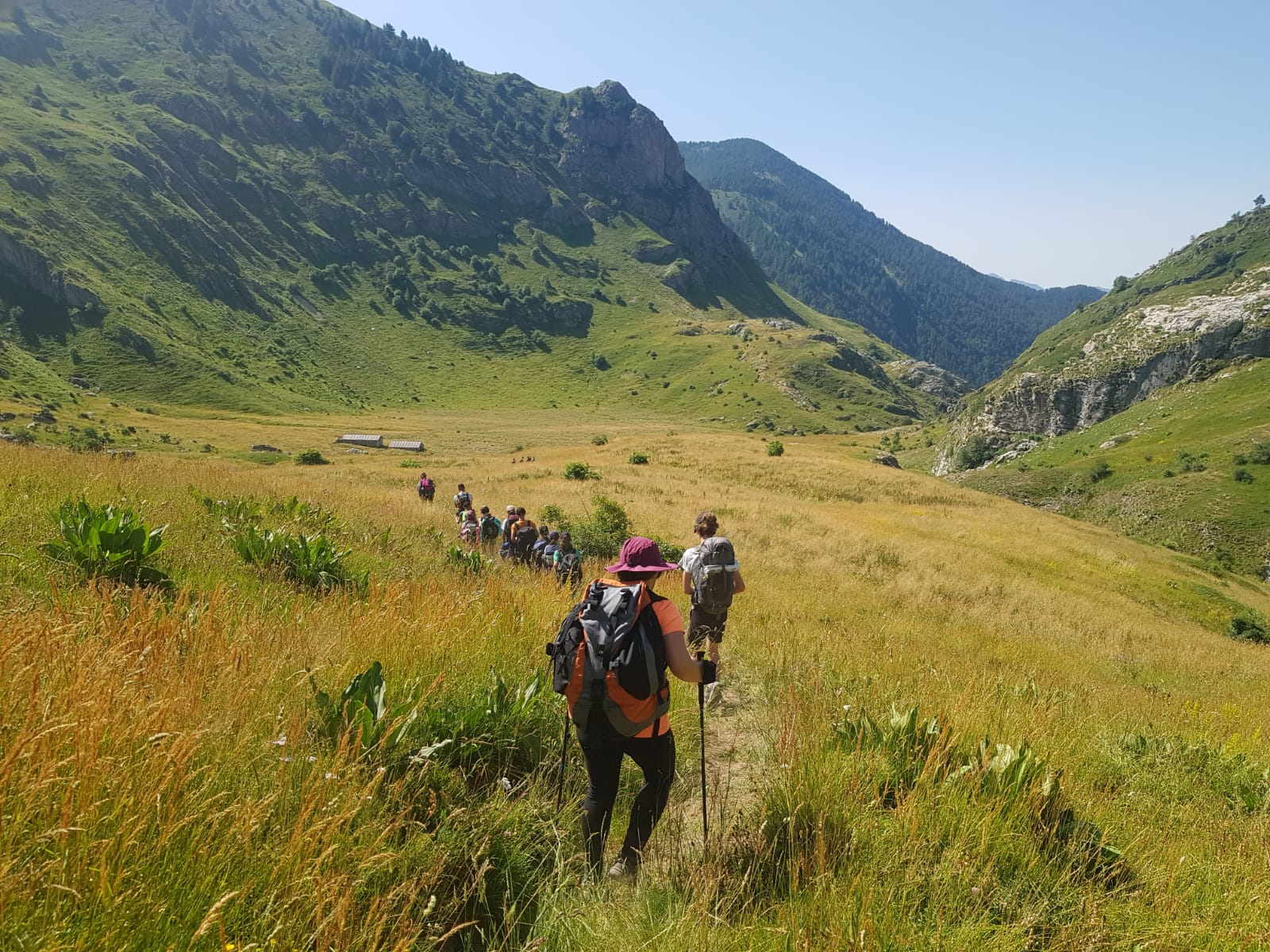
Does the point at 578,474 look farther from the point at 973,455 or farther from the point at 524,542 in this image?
the point at 973,455

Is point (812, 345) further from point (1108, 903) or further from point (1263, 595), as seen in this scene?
point (1108, 903)

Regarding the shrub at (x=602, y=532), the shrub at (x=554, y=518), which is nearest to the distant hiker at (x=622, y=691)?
the shrub at (x=602, y=532)

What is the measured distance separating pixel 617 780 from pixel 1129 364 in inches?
4966

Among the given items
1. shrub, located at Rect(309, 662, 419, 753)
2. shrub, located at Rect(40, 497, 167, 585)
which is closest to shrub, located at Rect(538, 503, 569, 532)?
shrub, located at Rect(40, 497, 167, 585)

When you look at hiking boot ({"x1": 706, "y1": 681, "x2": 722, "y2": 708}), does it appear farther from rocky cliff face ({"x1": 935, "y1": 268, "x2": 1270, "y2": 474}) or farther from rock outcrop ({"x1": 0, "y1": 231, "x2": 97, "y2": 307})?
rock outcrop ({"x1": 0, "y1": 231, "x2": 97, "y2": 307})

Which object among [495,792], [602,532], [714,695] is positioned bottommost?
[602,532]

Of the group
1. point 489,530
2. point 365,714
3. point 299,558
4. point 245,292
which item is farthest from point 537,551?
point 245,292

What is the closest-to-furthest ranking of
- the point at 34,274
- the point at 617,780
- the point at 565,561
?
the point at 617,780, the point at 565,561, the point at 34,274

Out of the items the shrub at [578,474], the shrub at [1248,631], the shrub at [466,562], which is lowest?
the shrub at [1248,631]

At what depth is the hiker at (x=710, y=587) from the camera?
7570mm

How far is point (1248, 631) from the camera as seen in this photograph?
71.9ft

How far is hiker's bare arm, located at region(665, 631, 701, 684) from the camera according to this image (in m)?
3.62

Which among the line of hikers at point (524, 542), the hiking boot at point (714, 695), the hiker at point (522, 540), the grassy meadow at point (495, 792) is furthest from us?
the hiker at point (522, 540)

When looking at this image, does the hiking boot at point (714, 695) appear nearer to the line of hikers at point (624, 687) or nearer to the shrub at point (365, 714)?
the line of hikers at point (624, 687)
